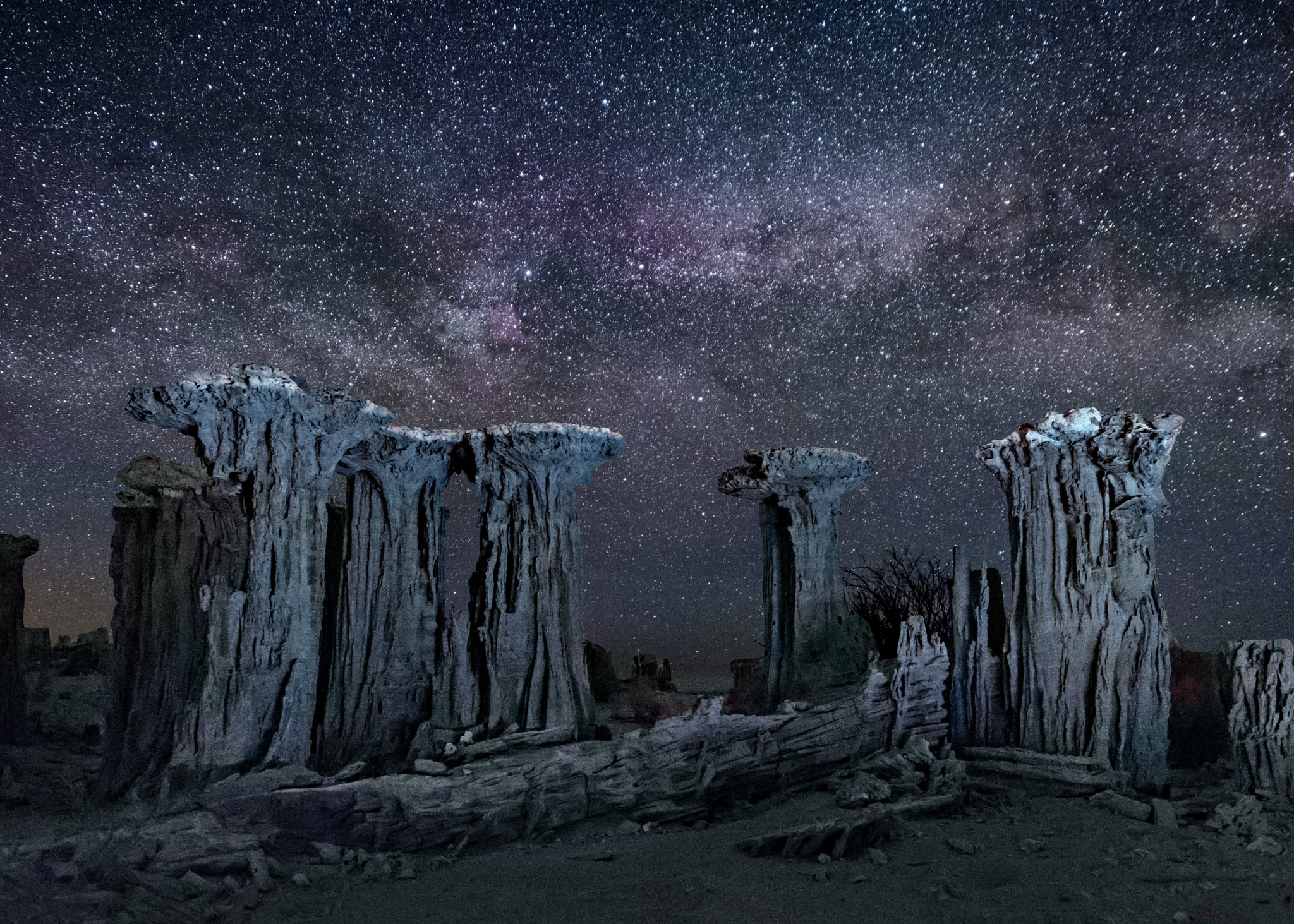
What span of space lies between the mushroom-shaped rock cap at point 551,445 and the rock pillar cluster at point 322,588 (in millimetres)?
35

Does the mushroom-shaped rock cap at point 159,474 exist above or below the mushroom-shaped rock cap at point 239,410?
below

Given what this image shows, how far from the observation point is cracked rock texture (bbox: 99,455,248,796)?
10.2 meters

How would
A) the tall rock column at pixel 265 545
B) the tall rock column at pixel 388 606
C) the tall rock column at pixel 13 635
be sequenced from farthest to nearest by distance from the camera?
the tall rock column at pixel 13 635
the tall rock column at pixel 388 606
the tall rock column at pixel 265 545

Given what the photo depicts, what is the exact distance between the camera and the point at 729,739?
32.7 feet

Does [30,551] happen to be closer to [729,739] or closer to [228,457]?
[228,457]

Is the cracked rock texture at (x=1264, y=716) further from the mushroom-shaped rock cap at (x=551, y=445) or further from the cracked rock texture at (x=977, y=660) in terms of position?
the mushroom-shaped rock cap at (x=551, y=445)

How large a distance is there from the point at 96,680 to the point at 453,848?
12.6 metres

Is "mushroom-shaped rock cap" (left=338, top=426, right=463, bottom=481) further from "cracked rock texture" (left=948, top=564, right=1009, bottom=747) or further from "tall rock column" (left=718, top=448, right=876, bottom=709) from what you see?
"cracked rock texture" (left=948, top=564, right=1009, bottom=747)

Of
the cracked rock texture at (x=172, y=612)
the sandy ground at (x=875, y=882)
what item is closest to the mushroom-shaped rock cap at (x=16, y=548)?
the cracked rock texture at (x=172, y=612)

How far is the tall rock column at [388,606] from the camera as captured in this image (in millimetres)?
12305

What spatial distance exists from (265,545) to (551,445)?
4033 mm

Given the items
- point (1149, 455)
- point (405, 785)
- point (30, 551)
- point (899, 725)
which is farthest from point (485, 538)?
point (1149, 455)

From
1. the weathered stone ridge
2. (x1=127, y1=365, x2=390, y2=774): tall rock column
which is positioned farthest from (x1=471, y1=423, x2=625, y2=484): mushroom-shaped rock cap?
the weathered stone ridge

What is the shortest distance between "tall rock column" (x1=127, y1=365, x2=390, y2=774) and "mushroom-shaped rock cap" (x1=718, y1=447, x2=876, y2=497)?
639 cm
